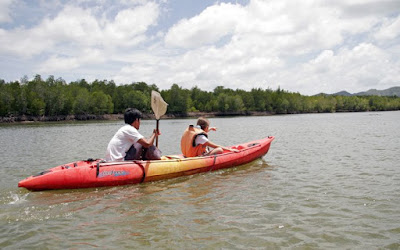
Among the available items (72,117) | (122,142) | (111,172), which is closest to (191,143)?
(122,142)

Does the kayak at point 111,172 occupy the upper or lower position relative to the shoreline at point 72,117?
lower

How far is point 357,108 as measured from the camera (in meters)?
155

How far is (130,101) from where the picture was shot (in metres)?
103

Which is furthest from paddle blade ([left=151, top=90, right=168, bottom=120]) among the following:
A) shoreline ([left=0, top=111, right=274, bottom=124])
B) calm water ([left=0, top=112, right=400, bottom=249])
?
shoreline ([left=0, top=111, right=274, bottom=124])

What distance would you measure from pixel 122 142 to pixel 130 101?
96643 mm

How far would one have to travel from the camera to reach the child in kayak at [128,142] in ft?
28.2

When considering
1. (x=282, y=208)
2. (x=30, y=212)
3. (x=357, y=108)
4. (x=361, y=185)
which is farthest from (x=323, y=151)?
(x=357, y=108)

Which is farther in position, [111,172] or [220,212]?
[111,172]

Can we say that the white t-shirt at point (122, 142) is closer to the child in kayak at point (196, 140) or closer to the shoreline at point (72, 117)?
the child in kayak at point (196, 140)

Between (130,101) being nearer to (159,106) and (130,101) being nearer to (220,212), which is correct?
(159,106)

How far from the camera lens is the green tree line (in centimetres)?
7744

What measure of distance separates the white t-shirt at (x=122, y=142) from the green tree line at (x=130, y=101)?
76.7m

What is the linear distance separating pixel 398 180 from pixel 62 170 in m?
9.34

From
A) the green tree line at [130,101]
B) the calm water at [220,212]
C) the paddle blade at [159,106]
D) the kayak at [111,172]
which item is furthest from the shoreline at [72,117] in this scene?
the kayak at [111,172]
